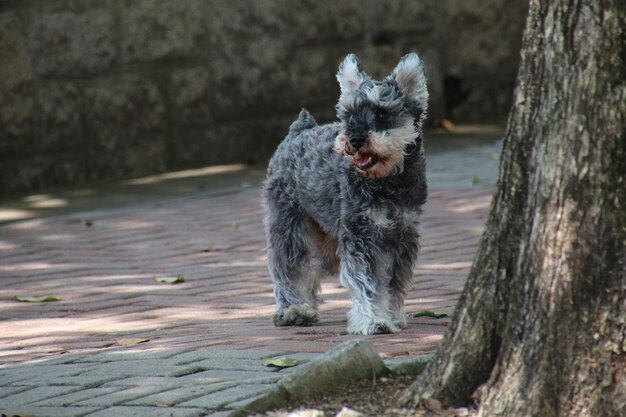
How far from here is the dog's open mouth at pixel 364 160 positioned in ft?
17.7

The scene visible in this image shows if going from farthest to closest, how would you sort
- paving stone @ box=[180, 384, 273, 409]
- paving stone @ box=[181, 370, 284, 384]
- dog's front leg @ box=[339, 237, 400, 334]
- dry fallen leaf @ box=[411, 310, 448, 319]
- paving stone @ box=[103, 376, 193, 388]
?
dry fallen leaf @ box=[411, 310, 448, 319]
dog's front leg @ box=[339, 237, 400, 334]
paving stone @ box=[103, 376, 193, 388]
paving stone @ box=[181, 370, 284, 384]
paving stone @ box=[180, 384, 273, 409]

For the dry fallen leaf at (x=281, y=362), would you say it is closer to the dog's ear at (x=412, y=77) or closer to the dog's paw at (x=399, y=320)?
the dog's paw at (x=399, y=320)

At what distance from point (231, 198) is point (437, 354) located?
6456mm

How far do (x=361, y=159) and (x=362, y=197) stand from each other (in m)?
0.24

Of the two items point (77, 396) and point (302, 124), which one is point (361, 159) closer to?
point (302, 124)

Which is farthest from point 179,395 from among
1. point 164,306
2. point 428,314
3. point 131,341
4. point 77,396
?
point 164,306

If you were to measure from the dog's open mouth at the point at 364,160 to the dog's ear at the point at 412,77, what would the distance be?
0.38 metres

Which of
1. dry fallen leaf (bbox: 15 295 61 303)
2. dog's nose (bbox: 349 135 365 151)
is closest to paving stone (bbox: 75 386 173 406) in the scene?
dog's nose (bbox: 349 135 365 151)

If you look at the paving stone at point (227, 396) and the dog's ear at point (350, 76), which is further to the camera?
the dog's ear at point (350, 76)

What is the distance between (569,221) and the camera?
12.0 ft

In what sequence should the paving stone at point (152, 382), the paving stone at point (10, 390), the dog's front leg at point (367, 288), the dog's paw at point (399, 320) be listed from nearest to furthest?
the paving stone at point (152, 382) < the paving stone at point (10, 390) < the dog's front leg at point (367, 288) < the dog's paw at point (399, 320)

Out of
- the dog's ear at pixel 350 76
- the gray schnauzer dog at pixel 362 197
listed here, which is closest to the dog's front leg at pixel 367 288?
the gray schnauzer dog at pixel 362 197

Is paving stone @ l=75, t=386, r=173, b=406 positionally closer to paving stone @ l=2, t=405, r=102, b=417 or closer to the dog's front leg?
paving stone @ l=2, t=405, r=102, b=417

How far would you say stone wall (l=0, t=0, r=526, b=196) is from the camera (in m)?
10.7
